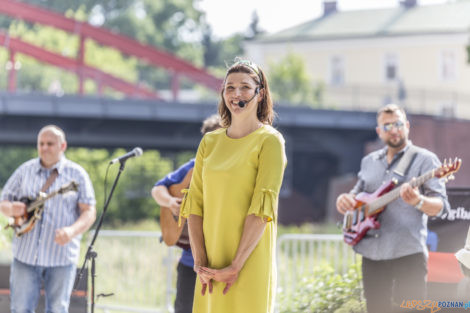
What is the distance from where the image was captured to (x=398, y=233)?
5.37 metres

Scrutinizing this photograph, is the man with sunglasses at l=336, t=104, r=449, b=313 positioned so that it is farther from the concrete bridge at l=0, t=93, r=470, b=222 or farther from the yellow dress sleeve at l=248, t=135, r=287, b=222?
the concrete bridge at l=0, t=93, r=470, b=222

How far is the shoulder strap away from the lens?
17.9 ft

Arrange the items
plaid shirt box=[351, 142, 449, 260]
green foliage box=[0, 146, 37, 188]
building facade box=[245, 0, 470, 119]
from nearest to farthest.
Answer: plaid shirt box=[351, 142, 449, 260], green foliage box=[0, 146, 37, 188], building facade box=[245, 0, 470, 119]

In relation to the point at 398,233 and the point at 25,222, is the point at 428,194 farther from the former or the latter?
the point at 25,222

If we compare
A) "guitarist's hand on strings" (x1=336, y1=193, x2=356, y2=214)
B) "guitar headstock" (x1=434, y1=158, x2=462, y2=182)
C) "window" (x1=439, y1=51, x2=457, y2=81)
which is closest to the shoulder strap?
"guitar headstock" (x1=434, y1=158, x2=462, y2=182)

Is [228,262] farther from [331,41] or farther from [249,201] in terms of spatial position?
[331,41]

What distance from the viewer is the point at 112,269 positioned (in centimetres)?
1192

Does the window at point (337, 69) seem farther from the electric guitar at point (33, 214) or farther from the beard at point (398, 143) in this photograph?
the beard at point (398, 143)

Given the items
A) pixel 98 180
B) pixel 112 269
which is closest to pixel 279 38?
pixel 98 180

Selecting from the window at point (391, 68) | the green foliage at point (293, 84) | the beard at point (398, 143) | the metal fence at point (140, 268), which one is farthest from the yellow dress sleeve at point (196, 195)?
the window at point (391, 68)

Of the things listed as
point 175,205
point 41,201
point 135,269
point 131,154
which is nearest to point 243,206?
point 175,205

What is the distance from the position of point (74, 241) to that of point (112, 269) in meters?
5.86

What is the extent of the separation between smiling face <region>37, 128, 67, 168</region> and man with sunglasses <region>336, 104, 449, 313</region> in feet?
8.26

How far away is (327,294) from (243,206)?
352 cm
